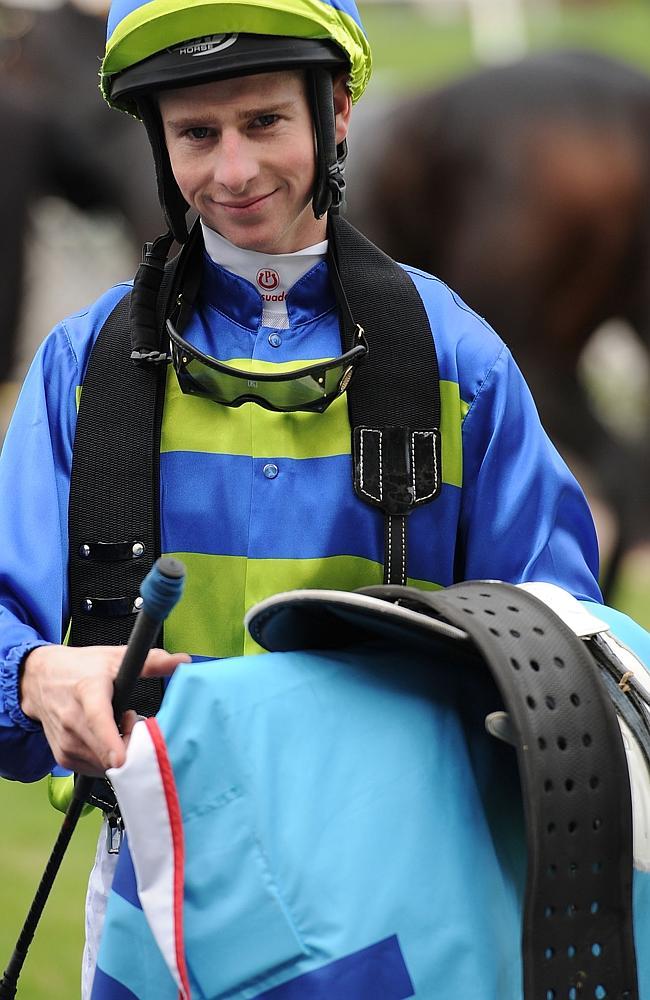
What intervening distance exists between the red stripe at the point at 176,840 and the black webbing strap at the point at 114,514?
0.48 metres

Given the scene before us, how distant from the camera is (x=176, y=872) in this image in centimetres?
131

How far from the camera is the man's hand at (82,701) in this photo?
4.63 feet

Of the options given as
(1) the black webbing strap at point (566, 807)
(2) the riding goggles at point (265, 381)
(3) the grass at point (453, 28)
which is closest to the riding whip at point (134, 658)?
(1) the black webbing strap at point (566, 807)

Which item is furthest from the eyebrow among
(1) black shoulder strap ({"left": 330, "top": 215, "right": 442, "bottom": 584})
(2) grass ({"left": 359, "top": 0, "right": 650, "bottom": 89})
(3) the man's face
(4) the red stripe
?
(2) grass ({"left": 359, "top": 0, "right": 650, "bottom": 89})

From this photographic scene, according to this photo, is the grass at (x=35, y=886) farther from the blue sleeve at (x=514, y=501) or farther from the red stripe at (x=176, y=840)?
the red stripe at (x=176, y=840)

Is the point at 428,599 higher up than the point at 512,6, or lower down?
lower down

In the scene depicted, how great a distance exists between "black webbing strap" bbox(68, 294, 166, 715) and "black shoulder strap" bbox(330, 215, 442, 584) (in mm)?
252

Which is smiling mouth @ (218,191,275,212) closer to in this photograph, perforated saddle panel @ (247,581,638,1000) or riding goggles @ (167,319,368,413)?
riding goggles @ (167,319,368,413)

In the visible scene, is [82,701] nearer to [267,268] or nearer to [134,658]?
[134,658]

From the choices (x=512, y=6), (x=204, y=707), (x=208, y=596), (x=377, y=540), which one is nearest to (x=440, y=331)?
(x=377, y=540)

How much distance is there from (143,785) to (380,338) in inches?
29.4

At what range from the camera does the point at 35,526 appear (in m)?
1.79

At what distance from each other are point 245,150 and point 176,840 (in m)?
0.82

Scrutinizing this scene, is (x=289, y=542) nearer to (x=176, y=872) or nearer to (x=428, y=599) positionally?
(x=428, y=599)
